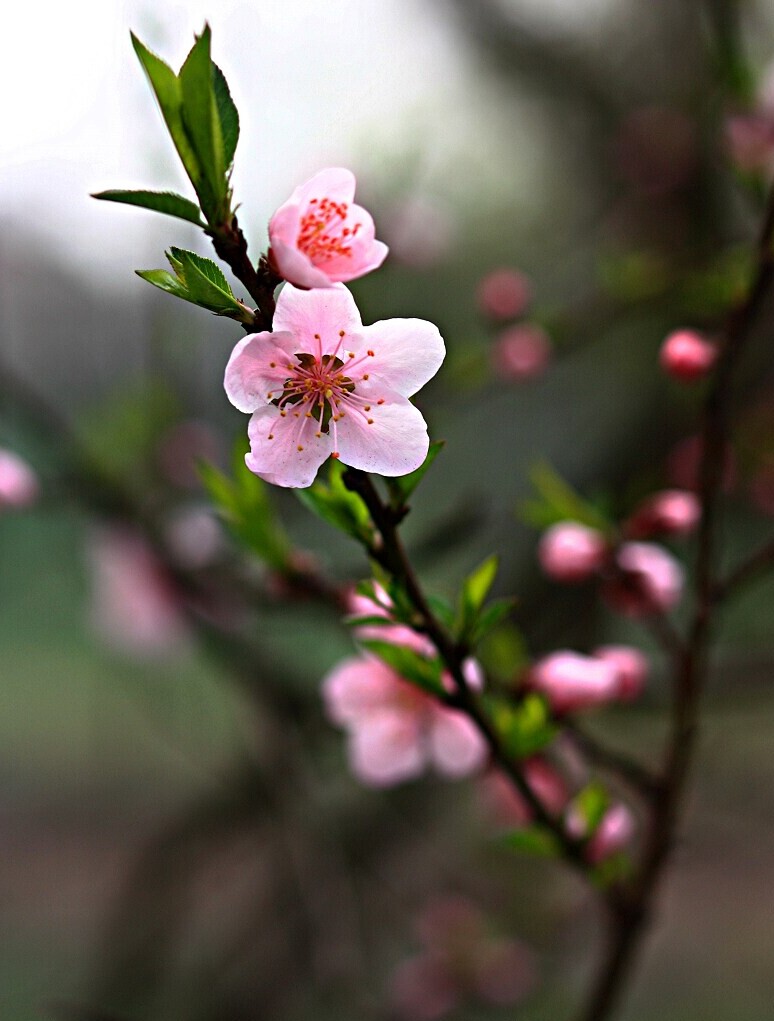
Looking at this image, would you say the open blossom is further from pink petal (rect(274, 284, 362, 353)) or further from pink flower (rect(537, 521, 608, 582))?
pink petal (rect(274, 284, 362, 353))

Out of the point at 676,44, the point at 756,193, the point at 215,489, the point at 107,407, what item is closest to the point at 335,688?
the point at 215,489

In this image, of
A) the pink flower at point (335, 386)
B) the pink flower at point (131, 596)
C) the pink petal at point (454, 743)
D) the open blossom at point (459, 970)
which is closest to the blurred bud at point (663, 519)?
the pink petal at point (454, 743)

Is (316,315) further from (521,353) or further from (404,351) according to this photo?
(521,353)

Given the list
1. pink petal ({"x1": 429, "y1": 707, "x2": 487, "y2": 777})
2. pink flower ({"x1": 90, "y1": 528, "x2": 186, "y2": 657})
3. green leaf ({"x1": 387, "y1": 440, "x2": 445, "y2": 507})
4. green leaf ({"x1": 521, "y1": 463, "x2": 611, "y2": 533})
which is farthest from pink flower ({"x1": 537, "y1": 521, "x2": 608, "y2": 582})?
pink flower ({"x1": 90, "y1": 528, "x2": 186, "y2": 657})

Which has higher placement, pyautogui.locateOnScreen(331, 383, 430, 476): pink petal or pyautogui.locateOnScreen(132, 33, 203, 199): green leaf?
pyautogui.locateOnScreen(132, 33, 203, 199): green leaf

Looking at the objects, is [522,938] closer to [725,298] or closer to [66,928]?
[725,298]

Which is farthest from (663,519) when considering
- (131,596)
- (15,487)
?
(131,596)

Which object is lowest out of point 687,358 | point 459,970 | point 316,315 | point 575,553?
point 459,970
